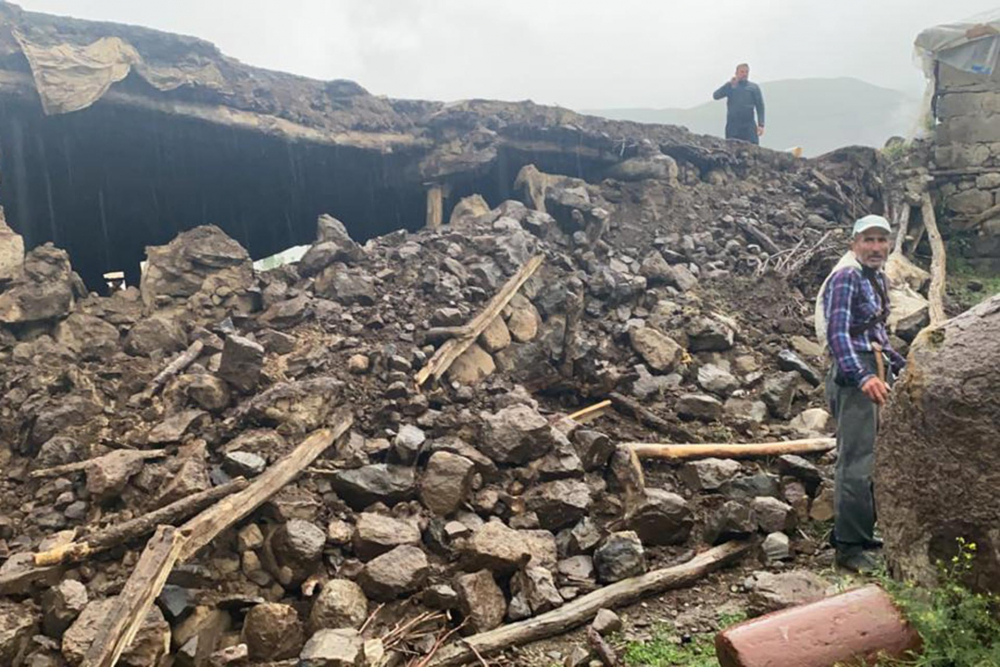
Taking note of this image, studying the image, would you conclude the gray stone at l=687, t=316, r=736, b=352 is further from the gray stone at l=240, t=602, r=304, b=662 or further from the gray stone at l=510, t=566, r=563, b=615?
the gray stone at l=240, t=602, r=304, b=662

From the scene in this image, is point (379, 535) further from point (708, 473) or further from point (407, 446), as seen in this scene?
point (708, 473)

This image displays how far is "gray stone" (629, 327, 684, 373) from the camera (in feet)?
22.4

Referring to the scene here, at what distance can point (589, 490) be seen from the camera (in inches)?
A: 191

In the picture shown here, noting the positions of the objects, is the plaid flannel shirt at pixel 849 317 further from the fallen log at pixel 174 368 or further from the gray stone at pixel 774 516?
the fallen log at pixel 174 368

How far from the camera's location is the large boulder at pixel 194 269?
22.5ft

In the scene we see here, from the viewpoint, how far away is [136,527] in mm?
3953

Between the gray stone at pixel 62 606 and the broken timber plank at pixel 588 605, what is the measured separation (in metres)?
1.86

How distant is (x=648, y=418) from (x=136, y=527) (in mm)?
3949

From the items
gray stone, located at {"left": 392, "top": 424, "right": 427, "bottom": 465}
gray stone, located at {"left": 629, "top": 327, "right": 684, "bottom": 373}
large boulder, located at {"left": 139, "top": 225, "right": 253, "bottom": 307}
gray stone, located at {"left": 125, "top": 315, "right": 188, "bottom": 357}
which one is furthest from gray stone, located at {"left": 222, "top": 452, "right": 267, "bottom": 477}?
gray stone, located at {"left": 629, "top": 327, "right": 684, "bottom": 373}


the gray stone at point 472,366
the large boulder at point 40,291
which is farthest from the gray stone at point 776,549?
the large boulder at point 40,291

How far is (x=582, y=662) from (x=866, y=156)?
11.5m

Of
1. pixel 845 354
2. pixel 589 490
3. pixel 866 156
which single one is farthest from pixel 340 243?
pixel 866 156

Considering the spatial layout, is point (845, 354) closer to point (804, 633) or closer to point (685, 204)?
point (804, 633)

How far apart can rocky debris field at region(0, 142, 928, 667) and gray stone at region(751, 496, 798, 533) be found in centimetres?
2
